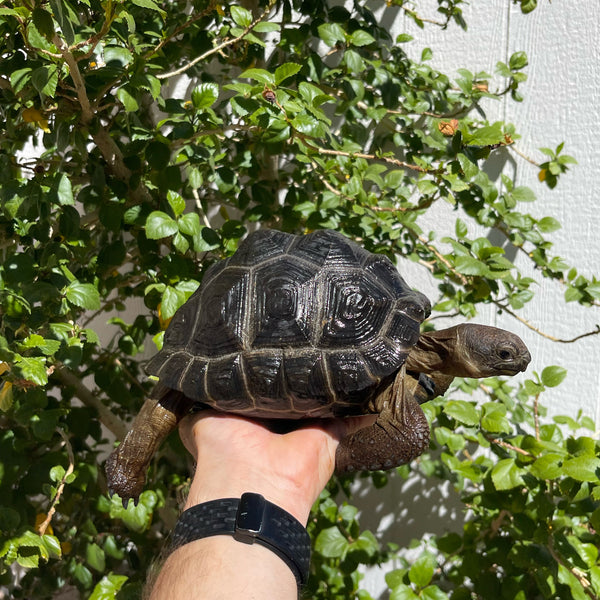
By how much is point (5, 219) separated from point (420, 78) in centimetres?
110

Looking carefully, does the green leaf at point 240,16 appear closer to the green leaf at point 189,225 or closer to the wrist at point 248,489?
the green leaf at point 189,225

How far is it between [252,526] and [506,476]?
1.83 ft

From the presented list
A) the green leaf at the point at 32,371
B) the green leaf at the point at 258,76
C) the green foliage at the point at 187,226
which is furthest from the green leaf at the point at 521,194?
the green leaf at the point at 32,371

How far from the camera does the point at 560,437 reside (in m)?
1.44

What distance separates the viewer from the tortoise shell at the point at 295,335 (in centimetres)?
100

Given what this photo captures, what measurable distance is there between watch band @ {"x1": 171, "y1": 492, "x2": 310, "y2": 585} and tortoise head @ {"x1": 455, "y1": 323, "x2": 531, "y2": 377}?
43 centimetres

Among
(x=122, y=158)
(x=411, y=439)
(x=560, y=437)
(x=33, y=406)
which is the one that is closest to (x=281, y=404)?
(x=411, y=439)

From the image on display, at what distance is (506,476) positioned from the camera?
1.21m

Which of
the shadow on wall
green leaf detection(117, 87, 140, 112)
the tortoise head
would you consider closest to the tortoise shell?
the tortoise head

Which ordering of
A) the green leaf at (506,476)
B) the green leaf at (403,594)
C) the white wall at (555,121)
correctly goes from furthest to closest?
the white wall at (555,121) < the green leaf at (403,594) < the green leaf at (506,476)

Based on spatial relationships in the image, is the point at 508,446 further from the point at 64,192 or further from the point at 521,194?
the point at 64,192

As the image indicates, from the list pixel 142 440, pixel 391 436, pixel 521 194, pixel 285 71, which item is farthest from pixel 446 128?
pixel 142 440

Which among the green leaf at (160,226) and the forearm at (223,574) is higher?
the green leaf at (160,226)

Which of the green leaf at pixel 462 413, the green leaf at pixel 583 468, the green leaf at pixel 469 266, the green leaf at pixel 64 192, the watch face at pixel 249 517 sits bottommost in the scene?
the green leaf at pixel 462 413
